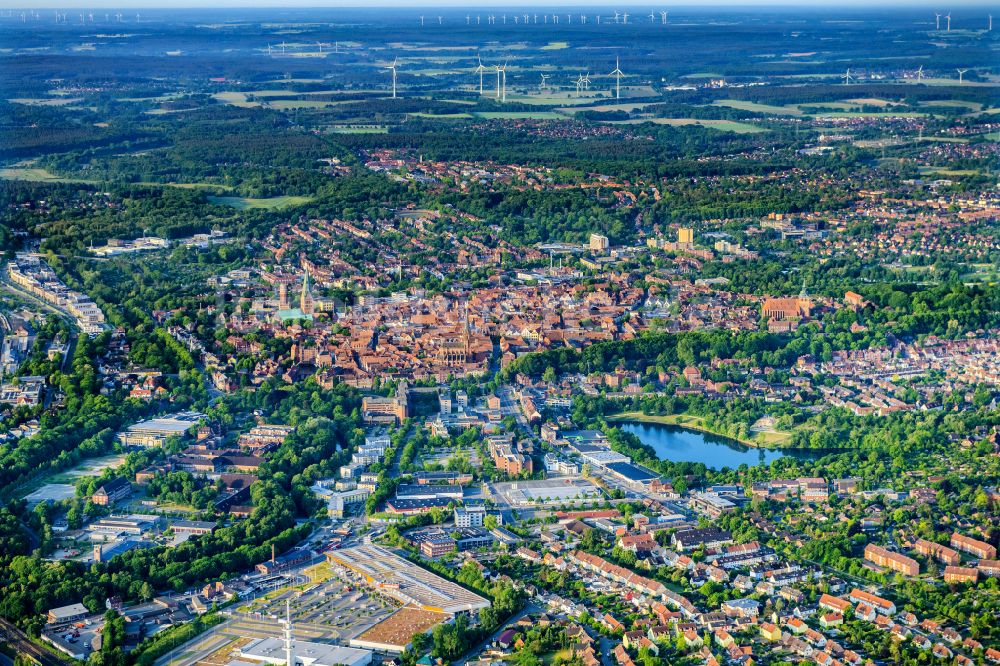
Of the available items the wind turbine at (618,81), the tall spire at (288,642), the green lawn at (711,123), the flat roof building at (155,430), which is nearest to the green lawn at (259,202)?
the flat roof building at (155,430)

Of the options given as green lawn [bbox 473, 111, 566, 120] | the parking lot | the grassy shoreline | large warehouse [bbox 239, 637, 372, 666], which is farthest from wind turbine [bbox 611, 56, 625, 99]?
large warehouse [bbox 239, 637, 372, 666]

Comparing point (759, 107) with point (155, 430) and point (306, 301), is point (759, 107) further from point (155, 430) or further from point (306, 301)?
point (155, 430)

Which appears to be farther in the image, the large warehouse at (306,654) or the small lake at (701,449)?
the small lake at (701,449)

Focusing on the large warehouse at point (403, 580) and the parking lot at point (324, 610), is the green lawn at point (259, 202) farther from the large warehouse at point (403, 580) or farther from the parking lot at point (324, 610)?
the parking lot at point (324, 610)

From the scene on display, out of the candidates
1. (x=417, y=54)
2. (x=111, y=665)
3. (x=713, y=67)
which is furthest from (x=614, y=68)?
(x=111, y=665)

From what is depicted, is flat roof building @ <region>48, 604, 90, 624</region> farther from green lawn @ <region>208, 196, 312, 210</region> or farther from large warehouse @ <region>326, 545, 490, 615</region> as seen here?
green lawn @ <region>208, 196, 312, 210</region>

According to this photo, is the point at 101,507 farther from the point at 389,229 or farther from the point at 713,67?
the point at 713,67
